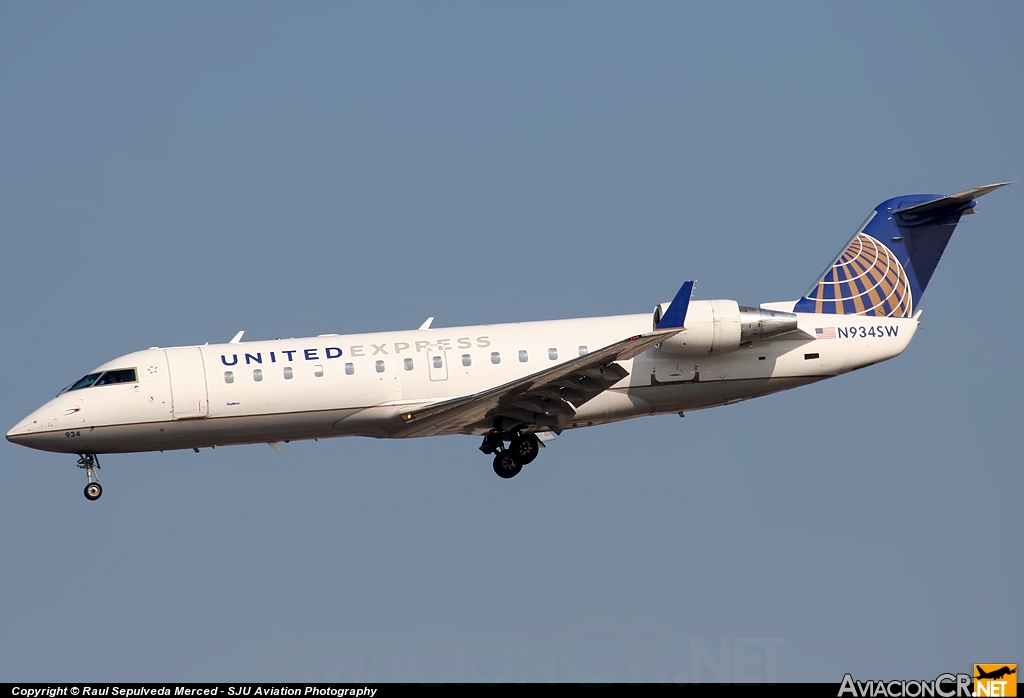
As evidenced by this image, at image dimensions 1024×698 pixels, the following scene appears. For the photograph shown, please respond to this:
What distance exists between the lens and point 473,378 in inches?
1169

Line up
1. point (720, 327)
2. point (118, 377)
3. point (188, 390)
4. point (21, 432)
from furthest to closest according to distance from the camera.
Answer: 1. point (720, 327)
2. point (118, 377)
3. point (188, 390)
4. point (21, 432)

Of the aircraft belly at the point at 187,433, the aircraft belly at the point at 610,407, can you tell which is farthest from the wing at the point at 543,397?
the aircraft belly at the point at 187,433

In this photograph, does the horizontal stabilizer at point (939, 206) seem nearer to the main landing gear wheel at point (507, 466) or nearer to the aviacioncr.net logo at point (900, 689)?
the main landing gear wheel at point (507, 466)

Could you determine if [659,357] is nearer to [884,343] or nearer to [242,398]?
[884,343]

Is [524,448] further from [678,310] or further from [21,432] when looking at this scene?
[21,432]

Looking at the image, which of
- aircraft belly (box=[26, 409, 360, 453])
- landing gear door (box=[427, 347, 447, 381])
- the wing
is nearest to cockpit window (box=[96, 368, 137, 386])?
aircraft belly (box=[26, 409, 360, 453])

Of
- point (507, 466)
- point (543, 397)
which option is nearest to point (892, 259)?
point (543, 397)

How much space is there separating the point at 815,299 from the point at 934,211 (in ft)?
12.9

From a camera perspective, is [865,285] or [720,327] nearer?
[720,327]

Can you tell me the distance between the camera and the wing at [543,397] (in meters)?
27.9

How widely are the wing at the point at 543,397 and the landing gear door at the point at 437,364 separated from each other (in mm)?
839

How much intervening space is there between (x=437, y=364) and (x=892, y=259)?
11.1 metres

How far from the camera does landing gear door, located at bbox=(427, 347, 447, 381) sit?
2959 centimetres

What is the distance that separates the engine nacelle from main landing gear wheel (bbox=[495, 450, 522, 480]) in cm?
392
